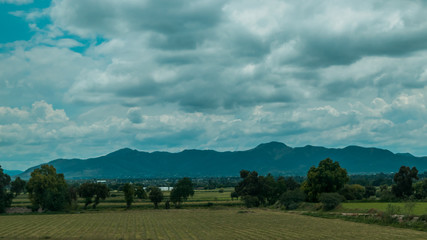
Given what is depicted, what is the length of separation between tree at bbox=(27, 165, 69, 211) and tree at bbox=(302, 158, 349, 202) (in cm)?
6875

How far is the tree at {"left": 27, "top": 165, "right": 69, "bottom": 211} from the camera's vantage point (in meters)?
110

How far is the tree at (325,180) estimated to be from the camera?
352 feet

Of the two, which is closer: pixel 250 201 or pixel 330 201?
pixel 330 201

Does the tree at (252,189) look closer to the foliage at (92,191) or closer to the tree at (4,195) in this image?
→ the foliage at (92,191)

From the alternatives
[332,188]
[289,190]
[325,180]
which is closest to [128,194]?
[289,190]

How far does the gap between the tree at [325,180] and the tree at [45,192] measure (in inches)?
2707

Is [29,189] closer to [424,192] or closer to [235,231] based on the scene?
[235,231]

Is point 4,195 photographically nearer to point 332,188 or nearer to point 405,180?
point 332,188

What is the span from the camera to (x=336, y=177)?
108125 mm

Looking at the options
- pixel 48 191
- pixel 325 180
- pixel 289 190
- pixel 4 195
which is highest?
pixel 325 180

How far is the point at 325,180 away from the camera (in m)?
108

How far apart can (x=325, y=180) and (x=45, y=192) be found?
7558 cm

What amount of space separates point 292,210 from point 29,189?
2781 inches

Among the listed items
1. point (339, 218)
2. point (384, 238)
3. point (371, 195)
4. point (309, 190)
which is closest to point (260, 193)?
point (309, 190)
